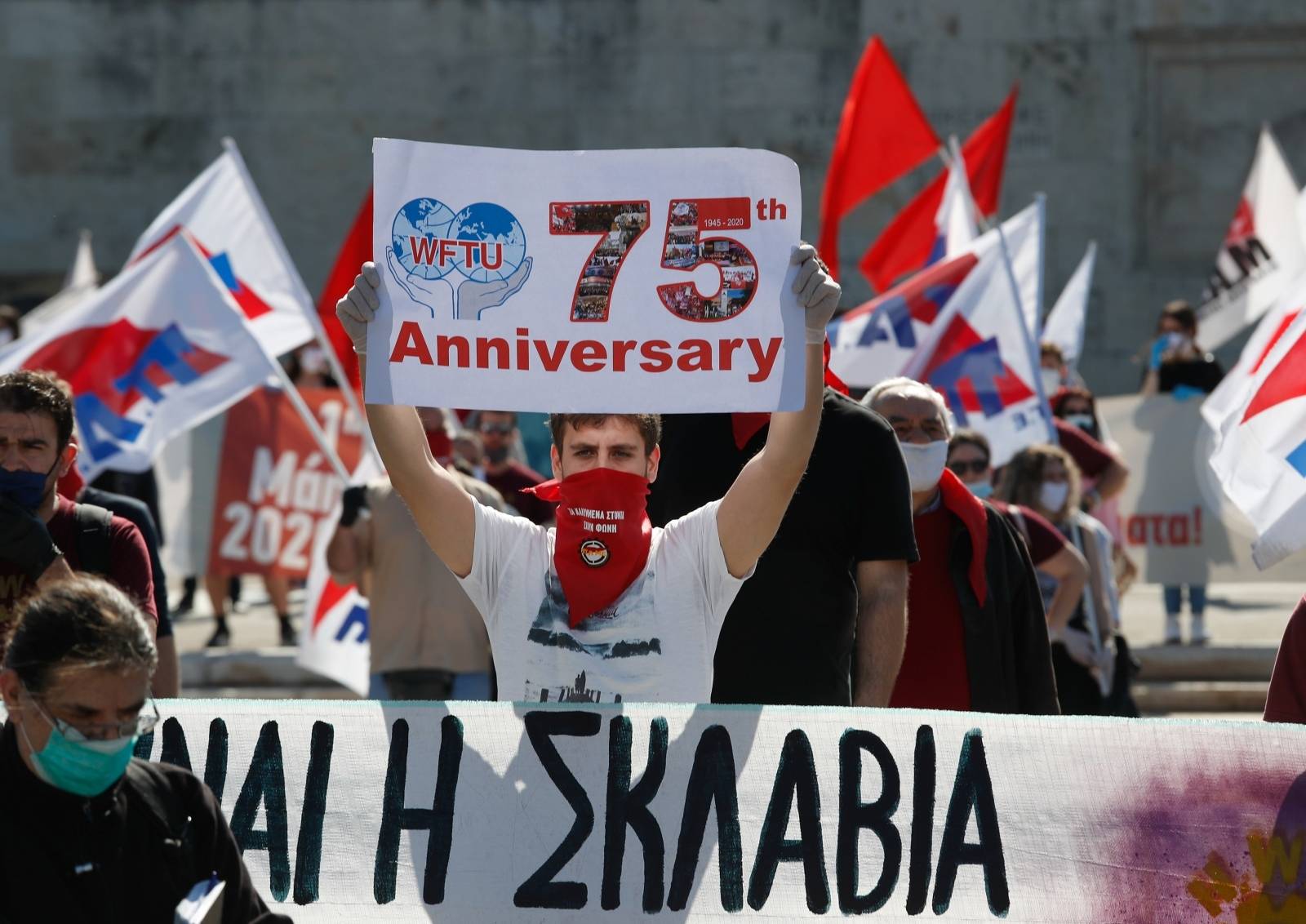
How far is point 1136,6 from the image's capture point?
53.8 ft

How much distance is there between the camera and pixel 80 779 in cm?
263

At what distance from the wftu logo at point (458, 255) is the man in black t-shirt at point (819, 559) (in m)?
0.78

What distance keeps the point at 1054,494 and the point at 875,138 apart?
4233mm

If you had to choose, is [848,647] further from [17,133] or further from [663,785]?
[17,133]

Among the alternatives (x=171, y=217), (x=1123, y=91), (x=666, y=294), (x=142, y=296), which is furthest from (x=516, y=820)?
(x=1123, y=91)

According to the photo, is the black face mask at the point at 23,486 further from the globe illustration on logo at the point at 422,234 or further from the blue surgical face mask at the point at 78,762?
the blue surgical face mask at the point at 78,762

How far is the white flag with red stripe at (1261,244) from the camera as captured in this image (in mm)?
12500

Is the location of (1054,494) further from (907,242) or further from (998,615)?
(907,242)

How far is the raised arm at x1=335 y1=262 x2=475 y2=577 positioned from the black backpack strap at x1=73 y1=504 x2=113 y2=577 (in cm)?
74

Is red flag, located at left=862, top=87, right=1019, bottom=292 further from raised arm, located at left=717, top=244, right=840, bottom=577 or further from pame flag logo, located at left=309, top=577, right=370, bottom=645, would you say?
raised arm, located at left=717, top=244, right=840, bottom=577

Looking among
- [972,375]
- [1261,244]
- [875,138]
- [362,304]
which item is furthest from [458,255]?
[1261,244]

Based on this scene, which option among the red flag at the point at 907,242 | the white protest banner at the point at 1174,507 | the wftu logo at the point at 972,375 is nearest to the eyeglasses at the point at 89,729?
the wftu logo at the point at 972,375

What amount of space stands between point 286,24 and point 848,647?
44.7 ft

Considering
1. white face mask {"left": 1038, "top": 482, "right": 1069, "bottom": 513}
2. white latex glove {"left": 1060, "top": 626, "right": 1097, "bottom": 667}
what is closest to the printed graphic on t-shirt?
white latex glove {"left": 1060, "top": 626, "right": 1097, "bottom": 667}
